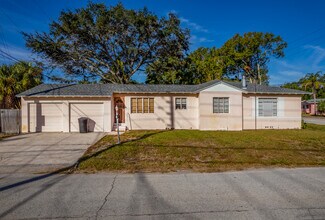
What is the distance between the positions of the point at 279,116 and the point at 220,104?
17.3 ft

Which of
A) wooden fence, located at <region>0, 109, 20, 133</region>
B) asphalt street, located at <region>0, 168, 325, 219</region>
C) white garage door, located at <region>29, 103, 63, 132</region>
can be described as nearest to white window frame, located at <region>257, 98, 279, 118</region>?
asphalt street, located at <region>0, 168, 325, 219</region>

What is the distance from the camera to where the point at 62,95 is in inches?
520

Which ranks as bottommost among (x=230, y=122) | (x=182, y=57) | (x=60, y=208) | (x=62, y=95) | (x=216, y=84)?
(x=60, y=208)

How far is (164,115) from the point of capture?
14.7m

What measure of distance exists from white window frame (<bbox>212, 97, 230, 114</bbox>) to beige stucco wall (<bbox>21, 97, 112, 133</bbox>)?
8.03m

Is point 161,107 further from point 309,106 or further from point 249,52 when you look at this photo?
point 309,106

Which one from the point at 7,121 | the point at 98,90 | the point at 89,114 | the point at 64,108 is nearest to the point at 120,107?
the point at 98,90

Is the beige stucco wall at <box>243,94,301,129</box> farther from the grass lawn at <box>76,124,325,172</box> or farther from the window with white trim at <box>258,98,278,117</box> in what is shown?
the grass lawn at <box>76,124,325,172</box>

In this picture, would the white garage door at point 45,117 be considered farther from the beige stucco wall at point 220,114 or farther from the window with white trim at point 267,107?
the window with white trim at point 267,107

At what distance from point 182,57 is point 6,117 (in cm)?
2112

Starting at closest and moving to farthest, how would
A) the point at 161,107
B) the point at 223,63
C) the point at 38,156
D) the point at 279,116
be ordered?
the point at 38,156
the point at 161,107
the point at 279,116
the point at 223,63

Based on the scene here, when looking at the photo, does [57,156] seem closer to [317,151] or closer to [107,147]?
[107,147]

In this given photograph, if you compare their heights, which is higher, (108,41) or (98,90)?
(108,41)

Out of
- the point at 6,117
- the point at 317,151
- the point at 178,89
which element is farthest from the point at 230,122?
the point at 6,117
